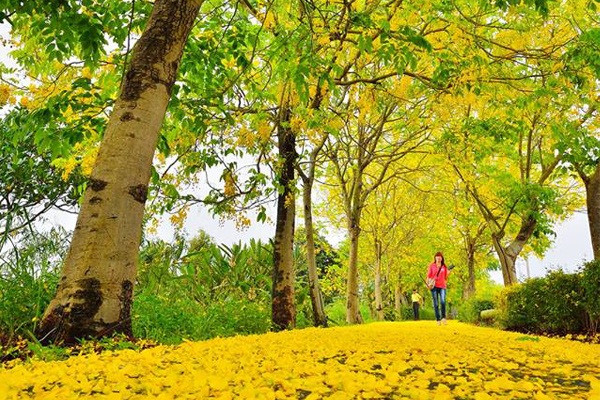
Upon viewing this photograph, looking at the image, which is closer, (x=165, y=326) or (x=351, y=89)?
(x=165, y=326)

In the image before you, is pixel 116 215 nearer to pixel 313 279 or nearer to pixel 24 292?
pixel 24 292

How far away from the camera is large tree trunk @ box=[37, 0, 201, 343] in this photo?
3559mm

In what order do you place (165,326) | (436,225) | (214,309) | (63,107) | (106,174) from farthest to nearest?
(436,225), (214,309), (165,326), (63,107), (106,174)

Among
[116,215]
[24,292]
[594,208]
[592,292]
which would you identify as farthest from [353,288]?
[116,215]

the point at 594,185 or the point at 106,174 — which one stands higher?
the point at 594,185

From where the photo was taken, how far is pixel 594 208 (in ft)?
37.3

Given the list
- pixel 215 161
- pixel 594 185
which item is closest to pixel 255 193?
pixel 215 161

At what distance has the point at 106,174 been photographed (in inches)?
148

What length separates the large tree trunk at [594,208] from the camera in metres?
11.1

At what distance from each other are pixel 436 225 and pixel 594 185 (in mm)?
13579

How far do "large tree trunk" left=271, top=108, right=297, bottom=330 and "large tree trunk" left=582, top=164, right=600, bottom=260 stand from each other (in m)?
7.40

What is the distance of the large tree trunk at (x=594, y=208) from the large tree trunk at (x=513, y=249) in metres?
3.06

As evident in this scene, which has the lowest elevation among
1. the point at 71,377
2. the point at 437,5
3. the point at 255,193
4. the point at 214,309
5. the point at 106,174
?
the point at 71,377

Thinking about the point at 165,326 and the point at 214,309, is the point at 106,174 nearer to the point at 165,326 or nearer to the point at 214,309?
the point at 165,326
